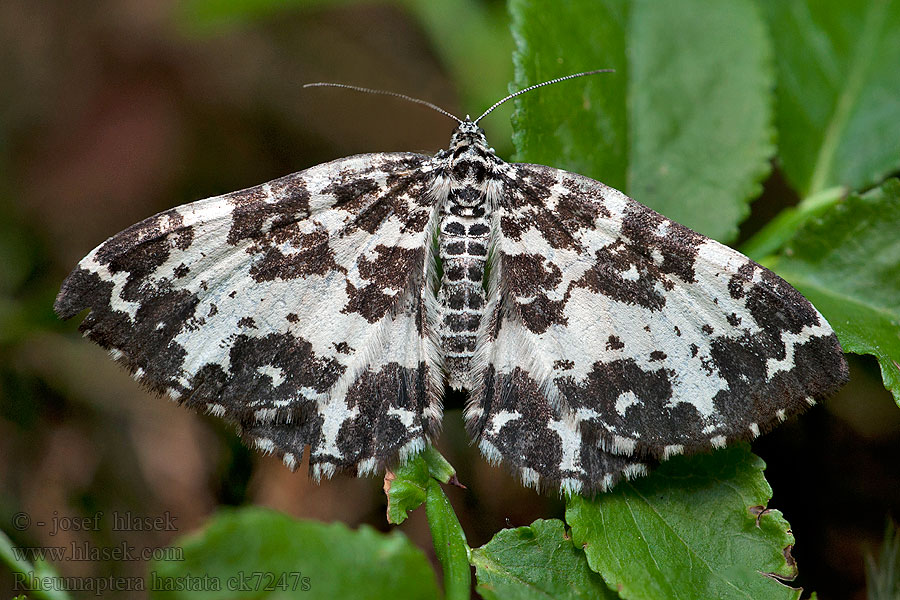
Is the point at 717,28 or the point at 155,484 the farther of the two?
the point at 155,484

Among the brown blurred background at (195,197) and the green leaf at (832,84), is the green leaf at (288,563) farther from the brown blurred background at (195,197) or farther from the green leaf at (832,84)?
the green leaf at (832,84)

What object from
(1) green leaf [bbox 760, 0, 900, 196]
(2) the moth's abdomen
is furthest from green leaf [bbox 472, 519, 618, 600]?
(1) green leaf [bbox 760, 0, 900, 196]

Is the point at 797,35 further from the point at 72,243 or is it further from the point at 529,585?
the point at 72,243

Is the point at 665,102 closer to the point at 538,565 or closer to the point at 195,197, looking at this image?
the point at 538,565

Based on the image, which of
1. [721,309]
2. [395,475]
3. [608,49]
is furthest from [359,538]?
[608,49]

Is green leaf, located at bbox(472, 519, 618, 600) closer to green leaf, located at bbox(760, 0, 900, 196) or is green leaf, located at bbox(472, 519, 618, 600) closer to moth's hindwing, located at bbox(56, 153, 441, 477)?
moth's hindwing, located at bbox(56, 153, 441, 477)

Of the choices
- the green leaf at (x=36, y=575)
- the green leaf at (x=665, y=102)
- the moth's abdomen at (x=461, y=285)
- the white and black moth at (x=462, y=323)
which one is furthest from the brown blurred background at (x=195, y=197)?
the green leaf at (x=665, y=102)

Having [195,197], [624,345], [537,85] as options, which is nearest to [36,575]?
[624,345]
